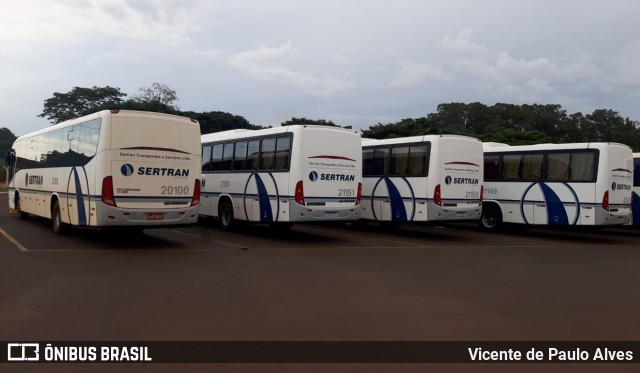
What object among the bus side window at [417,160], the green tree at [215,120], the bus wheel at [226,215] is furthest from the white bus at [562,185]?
the green tree at [215,120]

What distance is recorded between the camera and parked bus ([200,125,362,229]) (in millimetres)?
13930

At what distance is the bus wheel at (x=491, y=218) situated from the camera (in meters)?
18.3

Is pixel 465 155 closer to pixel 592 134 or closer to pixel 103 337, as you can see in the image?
pixel 103 337

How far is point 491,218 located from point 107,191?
498 inches

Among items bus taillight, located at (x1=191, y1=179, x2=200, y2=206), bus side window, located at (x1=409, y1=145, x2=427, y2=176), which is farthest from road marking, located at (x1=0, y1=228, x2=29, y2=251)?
bus side window, located at (x1=409, y1=145, x2=427, y2=176)

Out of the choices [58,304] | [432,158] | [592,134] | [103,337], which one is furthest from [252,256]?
[592,134]

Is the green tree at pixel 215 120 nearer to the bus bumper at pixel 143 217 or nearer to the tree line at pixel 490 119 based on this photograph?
the tree line at pixel 490 119

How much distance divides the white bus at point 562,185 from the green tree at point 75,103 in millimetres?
68779

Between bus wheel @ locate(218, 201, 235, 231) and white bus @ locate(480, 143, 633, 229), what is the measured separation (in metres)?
8.80

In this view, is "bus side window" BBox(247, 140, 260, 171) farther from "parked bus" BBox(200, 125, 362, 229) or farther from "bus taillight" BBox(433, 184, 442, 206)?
"bus taillight" BBox(433, 184, 442, 206)

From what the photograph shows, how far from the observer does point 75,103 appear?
7794 centimetres

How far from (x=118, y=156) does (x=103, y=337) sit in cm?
677

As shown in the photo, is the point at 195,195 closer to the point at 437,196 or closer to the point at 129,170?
the point at 129,170

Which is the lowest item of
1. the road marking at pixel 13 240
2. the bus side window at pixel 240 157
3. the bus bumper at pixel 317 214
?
the road marking at pixel 13 240
